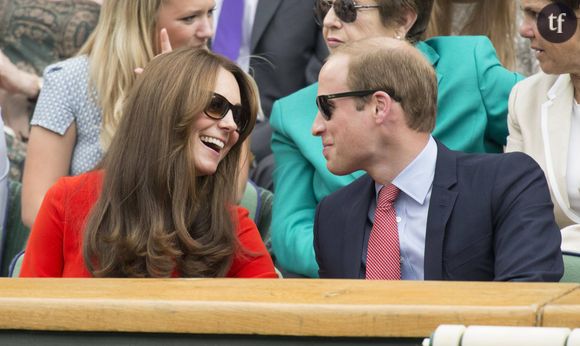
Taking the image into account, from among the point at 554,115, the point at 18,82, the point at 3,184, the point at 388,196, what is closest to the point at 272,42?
the point at 18,82

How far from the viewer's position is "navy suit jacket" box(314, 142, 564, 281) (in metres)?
3.32

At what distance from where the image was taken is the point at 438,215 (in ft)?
11.5

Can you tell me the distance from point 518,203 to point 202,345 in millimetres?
1311

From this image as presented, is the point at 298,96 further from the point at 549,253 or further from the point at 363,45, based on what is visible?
Answer: the point at 549,253

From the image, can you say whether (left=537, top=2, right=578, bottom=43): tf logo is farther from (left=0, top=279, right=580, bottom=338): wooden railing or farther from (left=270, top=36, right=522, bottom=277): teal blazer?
(left=0, top=279, right=580, bottom=338): wooden railing

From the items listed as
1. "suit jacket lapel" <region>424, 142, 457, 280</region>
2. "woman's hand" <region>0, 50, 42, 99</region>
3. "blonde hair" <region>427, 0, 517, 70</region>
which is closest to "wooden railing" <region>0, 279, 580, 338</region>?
"suit jacket lapel" <region>424, 142, 457, 280</region>

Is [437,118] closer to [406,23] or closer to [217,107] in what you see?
[406,23]

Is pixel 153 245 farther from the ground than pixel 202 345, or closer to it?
closer to it

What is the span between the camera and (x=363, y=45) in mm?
3840

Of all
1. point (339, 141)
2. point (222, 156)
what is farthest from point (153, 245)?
point (339, 141)

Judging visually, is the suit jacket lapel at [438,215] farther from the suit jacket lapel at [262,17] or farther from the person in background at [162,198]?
the suit jacket lapel at [262,17]

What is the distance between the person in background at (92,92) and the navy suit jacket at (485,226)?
1.47 m

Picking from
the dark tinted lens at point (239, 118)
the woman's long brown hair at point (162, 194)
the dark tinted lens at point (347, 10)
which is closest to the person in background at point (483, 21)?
the dark tinted lens at point (347, 10)

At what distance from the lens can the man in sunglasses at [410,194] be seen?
3406 mm
